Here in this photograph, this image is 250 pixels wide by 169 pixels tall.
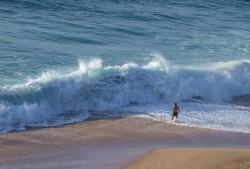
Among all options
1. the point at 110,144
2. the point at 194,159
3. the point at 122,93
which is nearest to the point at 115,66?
the point at 122,93

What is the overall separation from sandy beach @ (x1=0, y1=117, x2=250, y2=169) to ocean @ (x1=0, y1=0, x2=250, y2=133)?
28.8 inches

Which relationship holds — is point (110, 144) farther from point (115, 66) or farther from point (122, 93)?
point (115, 66)

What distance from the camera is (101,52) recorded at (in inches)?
996

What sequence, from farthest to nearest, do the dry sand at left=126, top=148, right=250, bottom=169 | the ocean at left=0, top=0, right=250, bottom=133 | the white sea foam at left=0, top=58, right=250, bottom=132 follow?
the ocean at left=0, top=0, right=250, bottom=133 → the white sea foam at left=0, top=58, right=250, bottom=132 → the dry sand at left=126, top=148, right=250, bottom=169

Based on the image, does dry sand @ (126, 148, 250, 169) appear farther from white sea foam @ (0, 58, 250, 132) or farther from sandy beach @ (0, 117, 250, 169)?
white sea foam @ (0, 58, 250, 132)

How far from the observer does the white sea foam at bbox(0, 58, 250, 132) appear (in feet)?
58.9

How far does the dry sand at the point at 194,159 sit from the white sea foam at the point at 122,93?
3.12 meters

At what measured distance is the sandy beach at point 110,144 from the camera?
47.3 ft

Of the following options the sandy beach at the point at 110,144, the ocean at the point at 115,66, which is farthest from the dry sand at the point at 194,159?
the ocean at the point at 115,66

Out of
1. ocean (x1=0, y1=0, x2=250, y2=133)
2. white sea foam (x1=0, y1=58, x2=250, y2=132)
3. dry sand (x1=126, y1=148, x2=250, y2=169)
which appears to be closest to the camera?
dry sand (x1=126, y1=148, x2=250, y2=169)

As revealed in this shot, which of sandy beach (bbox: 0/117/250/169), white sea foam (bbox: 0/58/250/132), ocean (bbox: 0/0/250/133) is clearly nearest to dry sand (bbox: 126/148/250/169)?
sandy beach (bbox: 0/117/250/169)

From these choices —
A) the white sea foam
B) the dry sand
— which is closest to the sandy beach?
→ the dry sand

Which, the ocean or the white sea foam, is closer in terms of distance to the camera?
the white sea foam

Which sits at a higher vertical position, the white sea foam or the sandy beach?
the white sea foam
